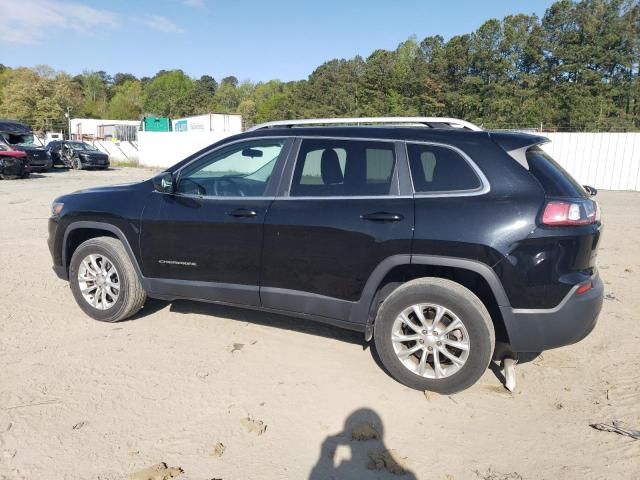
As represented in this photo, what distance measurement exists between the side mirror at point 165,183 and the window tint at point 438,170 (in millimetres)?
2014

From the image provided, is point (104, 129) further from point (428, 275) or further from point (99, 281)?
point (428, 275)

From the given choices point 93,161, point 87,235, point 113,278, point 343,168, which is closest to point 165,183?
point 113,278

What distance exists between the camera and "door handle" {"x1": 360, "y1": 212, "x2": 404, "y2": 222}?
11.2ft

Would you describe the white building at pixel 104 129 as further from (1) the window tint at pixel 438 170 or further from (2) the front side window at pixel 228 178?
(1) the window tint at pixel 438 170

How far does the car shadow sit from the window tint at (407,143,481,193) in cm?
158

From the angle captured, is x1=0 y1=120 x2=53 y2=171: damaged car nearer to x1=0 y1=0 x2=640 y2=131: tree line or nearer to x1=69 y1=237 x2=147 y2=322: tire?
x1=69 y1=237 x2=147 y2=322: tire

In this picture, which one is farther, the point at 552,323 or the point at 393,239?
the point at 393,239

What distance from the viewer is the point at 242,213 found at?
12.8 feet

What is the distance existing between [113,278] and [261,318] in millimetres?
1410

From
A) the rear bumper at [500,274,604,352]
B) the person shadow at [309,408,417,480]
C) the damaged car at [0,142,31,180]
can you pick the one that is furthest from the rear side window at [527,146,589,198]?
the damaged car at [0,142,31,180]

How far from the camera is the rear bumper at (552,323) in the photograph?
3.16 meters

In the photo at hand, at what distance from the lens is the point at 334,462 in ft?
9.08

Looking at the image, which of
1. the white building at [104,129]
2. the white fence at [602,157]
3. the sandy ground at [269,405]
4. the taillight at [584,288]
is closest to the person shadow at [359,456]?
the sandy ground at [269,405]

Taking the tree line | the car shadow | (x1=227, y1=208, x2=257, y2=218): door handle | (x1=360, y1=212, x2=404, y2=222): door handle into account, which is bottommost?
the car shadow
